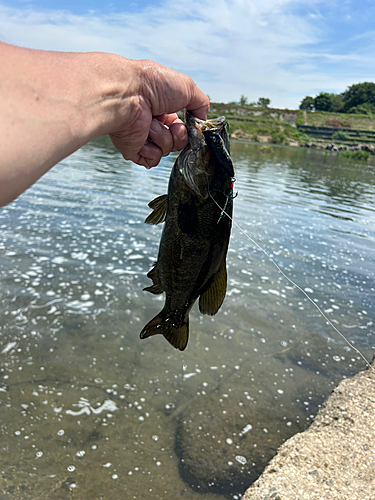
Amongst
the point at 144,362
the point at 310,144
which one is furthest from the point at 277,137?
the point at 144,362

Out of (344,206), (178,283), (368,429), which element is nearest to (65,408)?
(178,283)

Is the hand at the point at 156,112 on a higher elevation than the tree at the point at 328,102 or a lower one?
lower

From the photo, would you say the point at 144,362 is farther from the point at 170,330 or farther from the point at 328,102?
the point at 328,102

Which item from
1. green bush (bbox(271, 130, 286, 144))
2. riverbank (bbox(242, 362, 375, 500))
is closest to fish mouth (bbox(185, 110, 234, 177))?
riverbank (bbox(242, 362, 375, 500))

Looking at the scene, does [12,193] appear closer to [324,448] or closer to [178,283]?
[178,283]

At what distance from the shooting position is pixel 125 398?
15.5ft

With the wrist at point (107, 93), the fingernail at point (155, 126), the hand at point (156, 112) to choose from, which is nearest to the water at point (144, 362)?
the hand at point (156, 112)

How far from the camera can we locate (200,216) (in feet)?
8.14

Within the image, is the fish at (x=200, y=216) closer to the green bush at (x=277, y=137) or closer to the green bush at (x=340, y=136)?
the green bush at (x=277, y=137)

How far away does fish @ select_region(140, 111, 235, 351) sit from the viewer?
2.47 meters

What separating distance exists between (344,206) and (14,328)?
50.3ft

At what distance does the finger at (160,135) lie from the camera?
2877 mm

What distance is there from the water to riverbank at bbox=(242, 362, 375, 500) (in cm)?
68

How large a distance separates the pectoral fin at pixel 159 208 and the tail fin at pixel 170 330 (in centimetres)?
70
